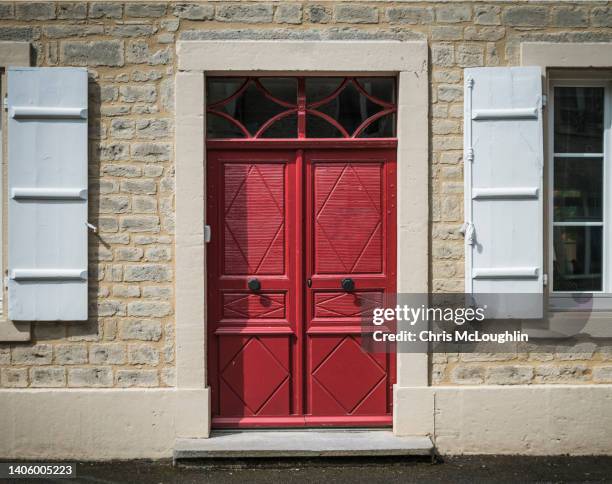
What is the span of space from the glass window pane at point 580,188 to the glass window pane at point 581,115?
3.9 inches

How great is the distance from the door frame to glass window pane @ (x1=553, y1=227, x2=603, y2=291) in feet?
3.46

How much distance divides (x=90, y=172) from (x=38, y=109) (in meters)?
0.56

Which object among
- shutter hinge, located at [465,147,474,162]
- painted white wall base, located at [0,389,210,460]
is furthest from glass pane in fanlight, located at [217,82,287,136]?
painted white wall base, located at [0,389,210,460]

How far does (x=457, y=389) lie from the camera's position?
215 inches

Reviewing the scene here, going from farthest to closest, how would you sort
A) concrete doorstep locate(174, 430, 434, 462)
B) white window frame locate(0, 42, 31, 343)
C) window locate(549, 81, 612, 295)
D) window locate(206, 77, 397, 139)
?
window locate(549, 81, 612, 295) < window locate(206, 77, 397, 139) < white window frame locate(0, 42, 31, 343) < concrete doorstep locate(174, 430, 434, 462)

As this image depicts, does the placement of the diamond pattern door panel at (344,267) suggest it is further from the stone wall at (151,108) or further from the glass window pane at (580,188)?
the glass window pane at (580,188)

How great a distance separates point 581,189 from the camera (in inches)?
224

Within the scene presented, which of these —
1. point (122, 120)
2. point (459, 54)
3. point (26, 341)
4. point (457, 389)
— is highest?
point (459, 54)

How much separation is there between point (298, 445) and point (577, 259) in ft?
8.23

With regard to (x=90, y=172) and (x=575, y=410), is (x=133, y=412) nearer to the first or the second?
(x=90, y=172)

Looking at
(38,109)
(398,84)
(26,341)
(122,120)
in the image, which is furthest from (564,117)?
(26,341)

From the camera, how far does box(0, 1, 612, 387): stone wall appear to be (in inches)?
213

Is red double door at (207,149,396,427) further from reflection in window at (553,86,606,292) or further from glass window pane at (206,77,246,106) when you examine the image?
reflection in window at (553,86,606,292)

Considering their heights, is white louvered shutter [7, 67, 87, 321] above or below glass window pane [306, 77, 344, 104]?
below
